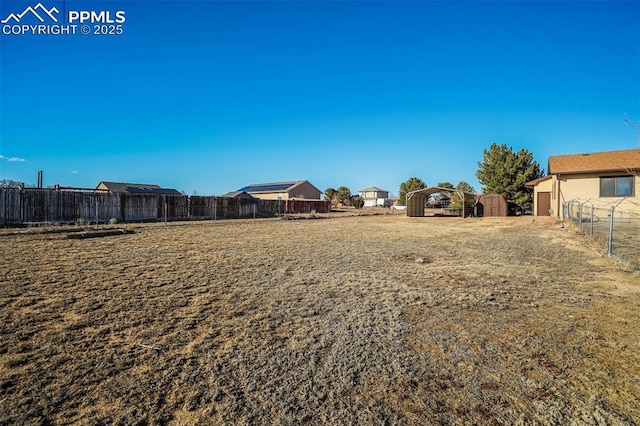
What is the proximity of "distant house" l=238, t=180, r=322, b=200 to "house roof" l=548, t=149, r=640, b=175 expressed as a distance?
40743 mm

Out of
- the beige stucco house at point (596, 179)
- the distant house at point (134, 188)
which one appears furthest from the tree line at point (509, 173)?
the distant house at point (134, 188)

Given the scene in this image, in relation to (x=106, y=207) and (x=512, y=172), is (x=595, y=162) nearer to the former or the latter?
(x=512, y=172)

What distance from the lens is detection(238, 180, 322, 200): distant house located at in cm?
5972

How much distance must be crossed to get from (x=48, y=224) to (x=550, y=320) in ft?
A: 70.4

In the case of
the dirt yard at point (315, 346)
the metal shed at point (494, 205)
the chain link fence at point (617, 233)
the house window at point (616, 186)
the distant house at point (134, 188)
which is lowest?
the dirt yard at point (315, 346)

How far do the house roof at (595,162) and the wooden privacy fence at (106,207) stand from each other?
25.1 metres

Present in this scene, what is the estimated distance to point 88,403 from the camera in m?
2.55

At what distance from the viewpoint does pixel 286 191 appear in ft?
194

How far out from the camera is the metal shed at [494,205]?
30906 millimetres

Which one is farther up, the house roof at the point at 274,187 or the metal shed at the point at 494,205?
the house roof at the point at 274,187

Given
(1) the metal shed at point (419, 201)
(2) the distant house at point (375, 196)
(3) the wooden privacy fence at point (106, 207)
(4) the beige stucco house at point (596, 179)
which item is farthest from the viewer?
(2) the distant house at point (375, 196)

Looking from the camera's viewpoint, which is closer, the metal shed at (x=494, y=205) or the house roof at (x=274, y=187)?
the metal shed at (x=494, y=205)

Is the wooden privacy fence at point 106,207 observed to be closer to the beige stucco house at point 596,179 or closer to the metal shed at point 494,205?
the metal shed at point 494,205

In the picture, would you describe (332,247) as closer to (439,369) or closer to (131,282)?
(131,282)
